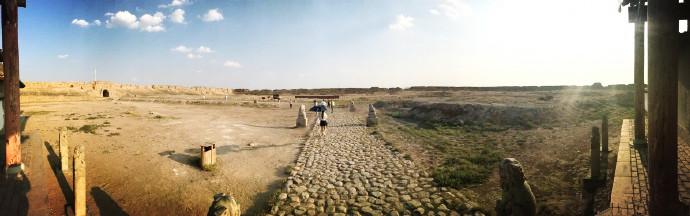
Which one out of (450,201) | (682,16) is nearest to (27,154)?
(450,201)

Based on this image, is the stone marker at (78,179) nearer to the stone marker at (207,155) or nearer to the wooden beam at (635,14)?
the stone marker at (207,155)

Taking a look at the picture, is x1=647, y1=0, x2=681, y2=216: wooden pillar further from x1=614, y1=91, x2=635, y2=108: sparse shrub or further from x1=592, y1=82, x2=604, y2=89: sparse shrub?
x1=592, y1=82, x2=604, y2=89: sparse shrub

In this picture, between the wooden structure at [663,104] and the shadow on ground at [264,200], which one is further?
the shadow on ground at [264,200]

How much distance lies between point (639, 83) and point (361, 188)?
9.69 metres

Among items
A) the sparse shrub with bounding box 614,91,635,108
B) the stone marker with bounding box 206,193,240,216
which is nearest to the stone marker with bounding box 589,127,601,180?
the stone marker with bounding box 206,193,240,216

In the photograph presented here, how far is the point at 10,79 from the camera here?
765 cm

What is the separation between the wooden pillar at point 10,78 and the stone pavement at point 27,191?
0.59m

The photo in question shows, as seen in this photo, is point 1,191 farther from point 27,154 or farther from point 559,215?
point 559,215

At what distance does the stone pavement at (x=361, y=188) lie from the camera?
6500mm

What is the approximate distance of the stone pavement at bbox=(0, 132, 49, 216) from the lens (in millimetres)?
5594

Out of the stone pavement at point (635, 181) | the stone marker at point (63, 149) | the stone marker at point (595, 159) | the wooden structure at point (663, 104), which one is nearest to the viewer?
the wooden structure at point (663, 104)

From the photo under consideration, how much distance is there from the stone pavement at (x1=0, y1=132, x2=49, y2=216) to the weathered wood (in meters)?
15.3

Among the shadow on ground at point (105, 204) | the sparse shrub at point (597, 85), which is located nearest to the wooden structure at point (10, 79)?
the shadow on ground at point (105, 204)

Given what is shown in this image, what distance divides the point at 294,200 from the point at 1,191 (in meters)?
6.24
